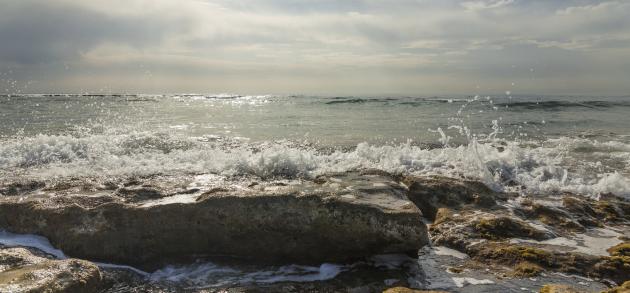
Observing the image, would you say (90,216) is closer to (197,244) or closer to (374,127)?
(197,244)

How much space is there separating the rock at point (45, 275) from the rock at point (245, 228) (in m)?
0.71

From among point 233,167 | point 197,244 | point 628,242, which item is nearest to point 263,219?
point 197,244

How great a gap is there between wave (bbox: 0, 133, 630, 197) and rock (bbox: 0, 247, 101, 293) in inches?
166

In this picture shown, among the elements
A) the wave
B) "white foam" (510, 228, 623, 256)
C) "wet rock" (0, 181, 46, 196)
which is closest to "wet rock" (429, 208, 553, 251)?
"white foam" (510, 228, 623, 256)

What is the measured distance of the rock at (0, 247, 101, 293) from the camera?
3.80 metres

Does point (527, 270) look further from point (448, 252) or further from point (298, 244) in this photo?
point (298, 244)

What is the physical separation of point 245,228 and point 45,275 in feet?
6.93

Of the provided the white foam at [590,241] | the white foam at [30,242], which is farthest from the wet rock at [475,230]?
the white foam at [30,242]

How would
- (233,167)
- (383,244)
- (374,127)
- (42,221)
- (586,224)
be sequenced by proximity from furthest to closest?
(374,127) < (233,167) < (586,224) < (42,221) < (383,244)

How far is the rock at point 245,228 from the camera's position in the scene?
16.9 ft

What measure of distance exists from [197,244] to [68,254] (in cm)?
161

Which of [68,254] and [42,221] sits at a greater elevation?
[42,221]

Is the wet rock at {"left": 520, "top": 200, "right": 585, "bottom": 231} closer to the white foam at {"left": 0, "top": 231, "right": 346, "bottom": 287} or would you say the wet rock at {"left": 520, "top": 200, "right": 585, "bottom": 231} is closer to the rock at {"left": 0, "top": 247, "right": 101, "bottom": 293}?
the white foam at {"left": 0, "top": 231, "right": 346, "bottom": 287}

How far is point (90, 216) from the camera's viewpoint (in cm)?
546
